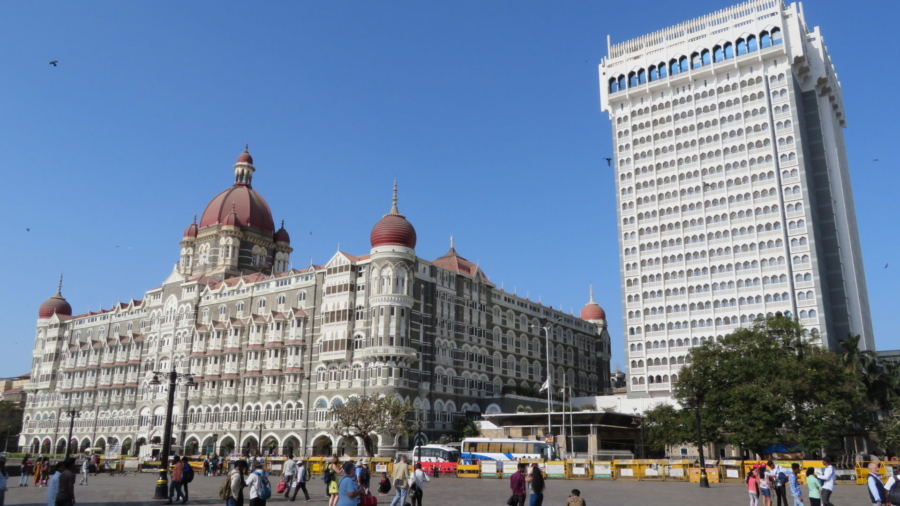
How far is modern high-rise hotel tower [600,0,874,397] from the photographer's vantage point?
8194cm

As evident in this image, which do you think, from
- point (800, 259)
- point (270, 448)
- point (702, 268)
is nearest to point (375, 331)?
point (270, 448)

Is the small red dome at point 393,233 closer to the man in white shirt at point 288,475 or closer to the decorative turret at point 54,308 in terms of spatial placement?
the man in white shirt at point 288,475

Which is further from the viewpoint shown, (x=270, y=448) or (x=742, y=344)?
(x=270, y=448)

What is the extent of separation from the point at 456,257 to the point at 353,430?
25951 millimetres

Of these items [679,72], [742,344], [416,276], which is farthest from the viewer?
[679,72]

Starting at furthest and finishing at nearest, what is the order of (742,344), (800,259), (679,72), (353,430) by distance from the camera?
(679,72) → (800,259) → (353,430) → (742,344)

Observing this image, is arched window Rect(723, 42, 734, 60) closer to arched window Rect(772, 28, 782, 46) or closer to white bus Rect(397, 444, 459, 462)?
arched window Rect(772, 28, 782, 46)

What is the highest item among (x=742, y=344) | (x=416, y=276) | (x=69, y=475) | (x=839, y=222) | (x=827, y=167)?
(x=827, y=167)

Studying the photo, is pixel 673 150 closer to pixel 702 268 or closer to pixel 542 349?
pixel 702 268

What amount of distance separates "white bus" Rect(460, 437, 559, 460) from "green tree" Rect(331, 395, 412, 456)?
891 cm

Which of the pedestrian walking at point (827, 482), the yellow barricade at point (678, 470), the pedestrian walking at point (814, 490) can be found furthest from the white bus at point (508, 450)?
the pedestrian walking at point (827, 482)

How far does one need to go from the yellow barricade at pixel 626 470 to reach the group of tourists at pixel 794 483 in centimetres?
1487

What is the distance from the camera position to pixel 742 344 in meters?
56.0

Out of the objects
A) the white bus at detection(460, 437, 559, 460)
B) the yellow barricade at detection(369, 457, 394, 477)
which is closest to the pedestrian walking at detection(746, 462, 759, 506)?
the yellow barricade at detection(369, 457, 394, 477)
